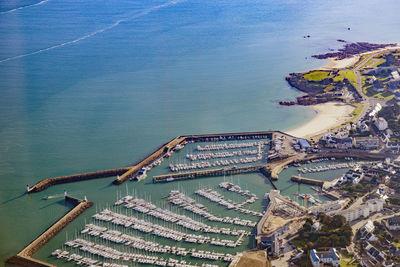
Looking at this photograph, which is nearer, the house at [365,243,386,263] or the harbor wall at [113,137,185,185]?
the house at [365,243,386,263]

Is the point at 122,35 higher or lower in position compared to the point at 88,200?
higher

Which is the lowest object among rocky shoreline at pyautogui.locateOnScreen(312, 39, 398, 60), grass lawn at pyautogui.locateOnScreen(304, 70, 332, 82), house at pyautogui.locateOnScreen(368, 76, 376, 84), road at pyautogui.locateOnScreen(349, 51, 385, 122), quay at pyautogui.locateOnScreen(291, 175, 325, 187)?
quay at pyautogui.locateOnScreen(291, 175, 325, 187)

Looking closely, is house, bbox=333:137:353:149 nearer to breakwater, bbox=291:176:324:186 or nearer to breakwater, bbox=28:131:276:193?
breakwater, bbox=28:131:276:193

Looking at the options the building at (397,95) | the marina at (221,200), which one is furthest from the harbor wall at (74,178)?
the building at (397,95)

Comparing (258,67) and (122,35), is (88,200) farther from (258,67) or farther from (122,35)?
(122,35)

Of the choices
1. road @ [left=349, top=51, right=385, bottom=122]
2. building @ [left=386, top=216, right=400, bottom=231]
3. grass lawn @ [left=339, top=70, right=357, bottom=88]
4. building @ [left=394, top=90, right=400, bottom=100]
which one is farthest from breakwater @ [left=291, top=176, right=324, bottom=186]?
grass lawn @ [left=339, top=70, right=357, bottom=88]

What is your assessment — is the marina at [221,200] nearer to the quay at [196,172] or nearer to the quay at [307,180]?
the quay at [196,172]

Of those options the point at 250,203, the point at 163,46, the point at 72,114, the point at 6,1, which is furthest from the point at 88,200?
the point at 6,1
